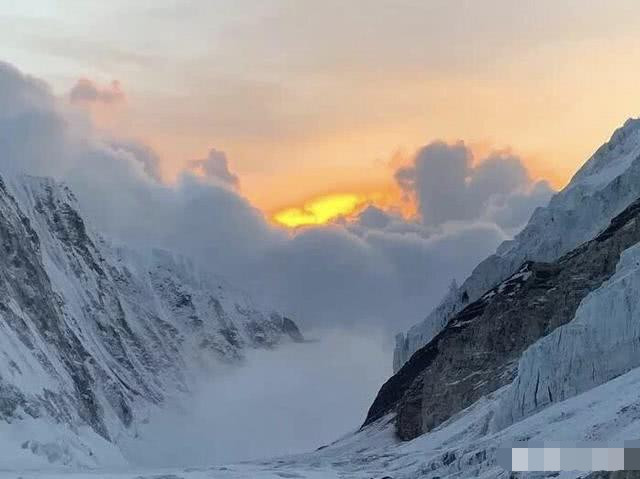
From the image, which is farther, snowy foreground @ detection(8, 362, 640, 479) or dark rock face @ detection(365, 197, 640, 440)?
dark rock face @ detection(365, 197, 640, 440)

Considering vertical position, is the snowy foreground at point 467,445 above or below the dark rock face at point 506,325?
below

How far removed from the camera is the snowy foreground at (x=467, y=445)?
80412mm

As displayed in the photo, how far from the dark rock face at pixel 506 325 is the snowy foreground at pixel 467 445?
9072 millimetres

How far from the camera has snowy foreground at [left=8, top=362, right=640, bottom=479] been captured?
80.4 meters

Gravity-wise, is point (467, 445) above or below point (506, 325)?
below

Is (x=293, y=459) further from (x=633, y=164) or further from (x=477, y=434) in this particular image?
(x=633, y=164)

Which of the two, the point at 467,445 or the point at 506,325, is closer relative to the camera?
the point at 467,445

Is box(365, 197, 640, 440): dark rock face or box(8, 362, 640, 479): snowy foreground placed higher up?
box(365, 197, 640, 440): dark rock face

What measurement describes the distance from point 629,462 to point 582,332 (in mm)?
52278

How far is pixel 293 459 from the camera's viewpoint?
188875mm

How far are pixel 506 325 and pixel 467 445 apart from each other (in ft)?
238

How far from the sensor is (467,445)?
10881 cm

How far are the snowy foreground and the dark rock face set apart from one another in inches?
357

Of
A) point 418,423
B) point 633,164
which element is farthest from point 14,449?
point 633,164
